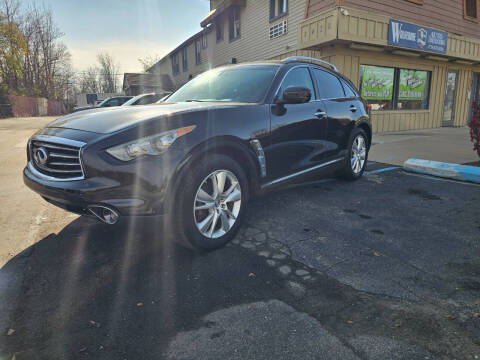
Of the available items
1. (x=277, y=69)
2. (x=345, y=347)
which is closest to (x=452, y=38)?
(x=277, y=69)

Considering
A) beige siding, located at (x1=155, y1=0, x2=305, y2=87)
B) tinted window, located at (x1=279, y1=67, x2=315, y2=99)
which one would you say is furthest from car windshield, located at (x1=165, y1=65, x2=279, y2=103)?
beige siding, located at (x1=155, y1=0, x2=305, y2=87)

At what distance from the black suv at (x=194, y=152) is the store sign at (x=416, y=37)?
8.04 metres

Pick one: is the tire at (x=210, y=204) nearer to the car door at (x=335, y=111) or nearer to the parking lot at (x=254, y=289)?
the parking lot at (x=254, y=289)

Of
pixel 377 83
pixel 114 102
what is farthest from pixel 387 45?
pixel 114 102

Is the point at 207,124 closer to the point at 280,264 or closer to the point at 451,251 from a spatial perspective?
the point at 280,264

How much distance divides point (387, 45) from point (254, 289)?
1051 centimetres

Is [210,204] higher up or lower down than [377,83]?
lower down

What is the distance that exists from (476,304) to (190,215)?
2138mm

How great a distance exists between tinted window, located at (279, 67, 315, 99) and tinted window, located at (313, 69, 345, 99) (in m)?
0.22

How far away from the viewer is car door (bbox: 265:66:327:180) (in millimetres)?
3465

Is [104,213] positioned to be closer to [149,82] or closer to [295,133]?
[295,133]

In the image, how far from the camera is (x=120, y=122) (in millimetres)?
2652

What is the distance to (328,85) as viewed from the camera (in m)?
4.60

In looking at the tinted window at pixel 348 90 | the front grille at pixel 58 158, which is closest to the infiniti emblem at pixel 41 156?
the front grille at pixel 58 158
